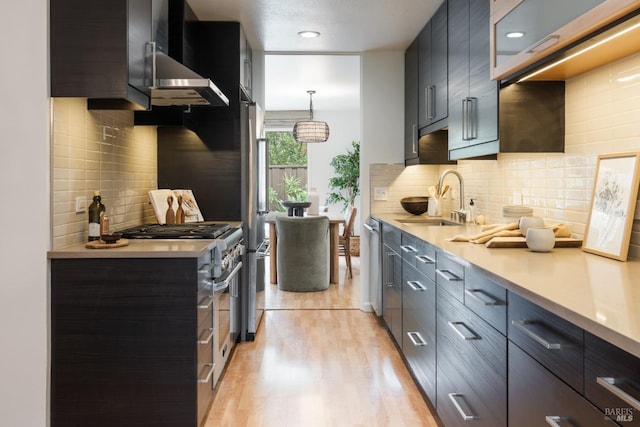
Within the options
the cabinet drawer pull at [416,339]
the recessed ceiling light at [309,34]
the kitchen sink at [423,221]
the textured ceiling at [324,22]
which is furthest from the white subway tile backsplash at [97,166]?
the kitchen sink at [423,221]

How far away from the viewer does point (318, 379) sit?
306cm

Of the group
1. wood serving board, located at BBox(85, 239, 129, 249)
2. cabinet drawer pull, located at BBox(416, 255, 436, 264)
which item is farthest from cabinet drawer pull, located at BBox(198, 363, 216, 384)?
cabinet drawer pull, located at BBox(416, 255, 436, 264)

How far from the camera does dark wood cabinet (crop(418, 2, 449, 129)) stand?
338 cm

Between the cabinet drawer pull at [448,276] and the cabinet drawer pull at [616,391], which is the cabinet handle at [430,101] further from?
the cabinet drawer pull at [616,391]

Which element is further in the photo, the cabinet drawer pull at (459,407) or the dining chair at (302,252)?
the dining chair at (302,252)

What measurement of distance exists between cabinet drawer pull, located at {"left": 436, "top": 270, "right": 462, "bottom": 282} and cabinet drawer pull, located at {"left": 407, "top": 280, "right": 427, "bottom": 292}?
15.3 inches

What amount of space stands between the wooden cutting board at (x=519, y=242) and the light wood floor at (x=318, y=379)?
954 mm

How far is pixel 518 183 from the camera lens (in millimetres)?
2910

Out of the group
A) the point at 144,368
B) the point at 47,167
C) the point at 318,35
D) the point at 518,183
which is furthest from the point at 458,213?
the point at 47,167

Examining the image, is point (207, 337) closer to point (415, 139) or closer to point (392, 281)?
point (392, 281)

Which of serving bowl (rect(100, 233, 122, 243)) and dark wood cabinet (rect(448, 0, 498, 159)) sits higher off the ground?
dark wood cabinet (rect(448, 0, 498, 159))

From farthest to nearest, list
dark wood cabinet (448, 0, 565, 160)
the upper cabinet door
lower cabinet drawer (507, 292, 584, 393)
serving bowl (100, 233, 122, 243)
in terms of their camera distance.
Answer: dark wood cabinet (448, 0, 565, 160), serving bowl (100, 233, 122, 243), the upper cabinet door, lower cabinet drawer (507, 292, 584, 393)

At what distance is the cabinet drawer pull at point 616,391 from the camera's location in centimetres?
89

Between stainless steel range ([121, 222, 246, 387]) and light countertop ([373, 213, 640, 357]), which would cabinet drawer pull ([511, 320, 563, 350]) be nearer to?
light countertop ([373, 213, 640, 357])
